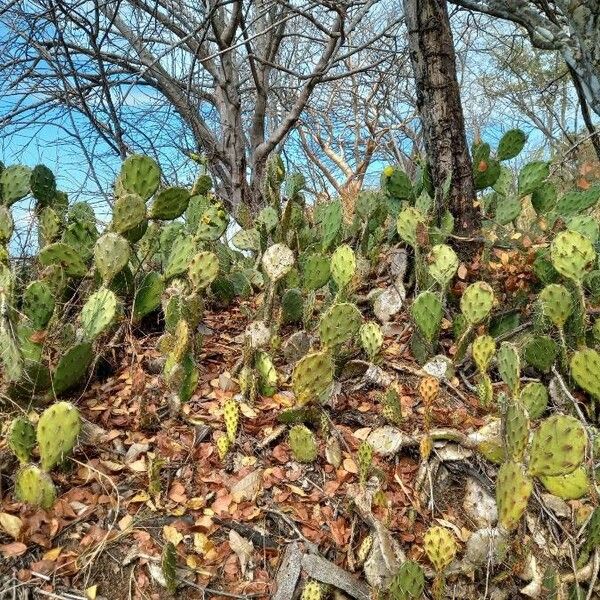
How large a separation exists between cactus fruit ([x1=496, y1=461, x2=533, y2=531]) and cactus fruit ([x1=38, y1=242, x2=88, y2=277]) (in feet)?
5.90

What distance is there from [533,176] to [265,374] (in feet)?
6.44

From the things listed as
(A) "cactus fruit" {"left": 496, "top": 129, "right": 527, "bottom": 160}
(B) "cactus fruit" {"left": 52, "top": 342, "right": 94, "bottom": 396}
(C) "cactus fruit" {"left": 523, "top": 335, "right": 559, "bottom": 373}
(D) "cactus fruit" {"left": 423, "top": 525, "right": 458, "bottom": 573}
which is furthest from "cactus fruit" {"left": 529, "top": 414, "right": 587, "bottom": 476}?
(A) "cactus fruit" {"left": 496, "top": 129, "right": 527, "bottom": 160}

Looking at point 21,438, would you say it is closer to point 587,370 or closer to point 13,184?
point 13,184

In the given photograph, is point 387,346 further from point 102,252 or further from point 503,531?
point 102,252

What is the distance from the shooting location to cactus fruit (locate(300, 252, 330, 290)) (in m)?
2.77

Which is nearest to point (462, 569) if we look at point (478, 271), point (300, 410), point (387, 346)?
point (300, 410)

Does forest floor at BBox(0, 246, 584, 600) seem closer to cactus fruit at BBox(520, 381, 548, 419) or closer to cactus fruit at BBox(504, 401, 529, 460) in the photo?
cactus fruit at BBox(520, 381, 548, 419)

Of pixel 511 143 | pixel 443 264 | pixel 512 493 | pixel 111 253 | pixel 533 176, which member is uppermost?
pixel 511 143

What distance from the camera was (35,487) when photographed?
181cm

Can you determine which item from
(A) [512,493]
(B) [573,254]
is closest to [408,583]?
(A) [512,493]

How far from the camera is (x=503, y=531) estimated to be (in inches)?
73.2

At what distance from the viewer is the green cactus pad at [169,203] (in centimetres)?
266

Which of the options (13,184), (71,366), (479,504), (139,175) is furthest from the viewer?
(13,184)

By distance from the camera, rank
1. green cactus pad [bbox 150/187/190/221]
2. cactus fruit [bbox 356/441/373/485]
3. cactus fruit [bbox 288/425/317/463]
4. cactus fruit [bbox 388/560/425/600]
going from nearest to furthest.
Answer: cactus fruit [bbox 388/560/425/600], cactus fruit [bbox 356/441/373/485], cactus fruit [bbox 288/425/317/463], green cactus pad [bbox 150/187/190/221]
